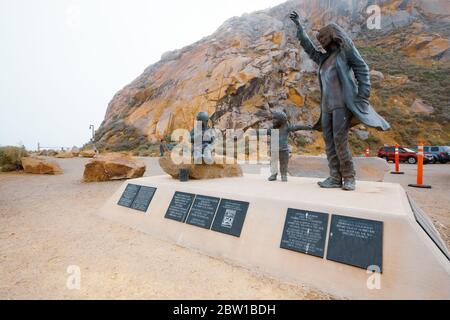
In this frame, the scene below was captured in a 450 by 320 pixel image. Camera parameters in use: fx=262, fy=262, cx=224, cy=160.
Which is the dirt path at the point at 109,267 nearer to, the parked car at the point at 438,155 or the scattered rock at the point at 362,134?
the parked car at the point at 438,155

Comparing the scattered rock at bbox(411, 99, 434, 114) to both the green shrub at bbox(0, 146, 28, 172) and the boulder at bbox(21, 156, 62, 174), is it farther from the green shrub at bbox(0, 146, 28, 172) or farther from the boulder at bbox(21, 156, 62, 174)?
the green shrub at bbox(0, 146, 28, 172)

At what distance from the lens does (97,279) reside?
90.7 inches

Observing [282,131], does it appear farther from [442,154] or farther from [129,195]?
[442,154]

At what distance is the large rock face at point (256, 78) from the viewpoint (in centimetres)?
2223

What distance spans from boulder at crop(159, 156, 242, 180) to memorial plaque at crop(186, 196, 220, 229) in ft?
4.14

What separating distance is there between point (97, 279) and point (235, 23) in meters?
33.7

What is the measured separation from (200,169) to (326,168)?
3630 mm

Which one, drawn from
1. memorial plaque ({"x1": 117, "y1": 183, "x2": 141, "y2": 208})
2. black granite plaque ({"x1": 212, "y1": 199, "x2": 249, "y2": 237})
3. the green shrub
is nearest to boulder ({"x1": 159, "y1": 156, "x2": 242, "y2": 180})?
memorial plaque ({"x1": 117, "y1": 183, "x2": 141, "y2": 208})

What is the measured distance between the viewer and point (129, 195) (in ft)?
13.7

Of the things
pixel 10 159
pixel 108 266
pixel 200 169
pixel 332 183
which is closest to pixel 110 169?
pixel 200 169

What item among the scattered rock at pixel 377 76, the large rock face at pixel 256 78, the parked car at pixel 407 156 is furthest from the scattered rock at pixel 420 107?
the parked car at pixel 407 156

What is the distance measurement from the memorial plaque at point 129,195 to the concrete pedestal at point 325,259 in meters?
0.56
